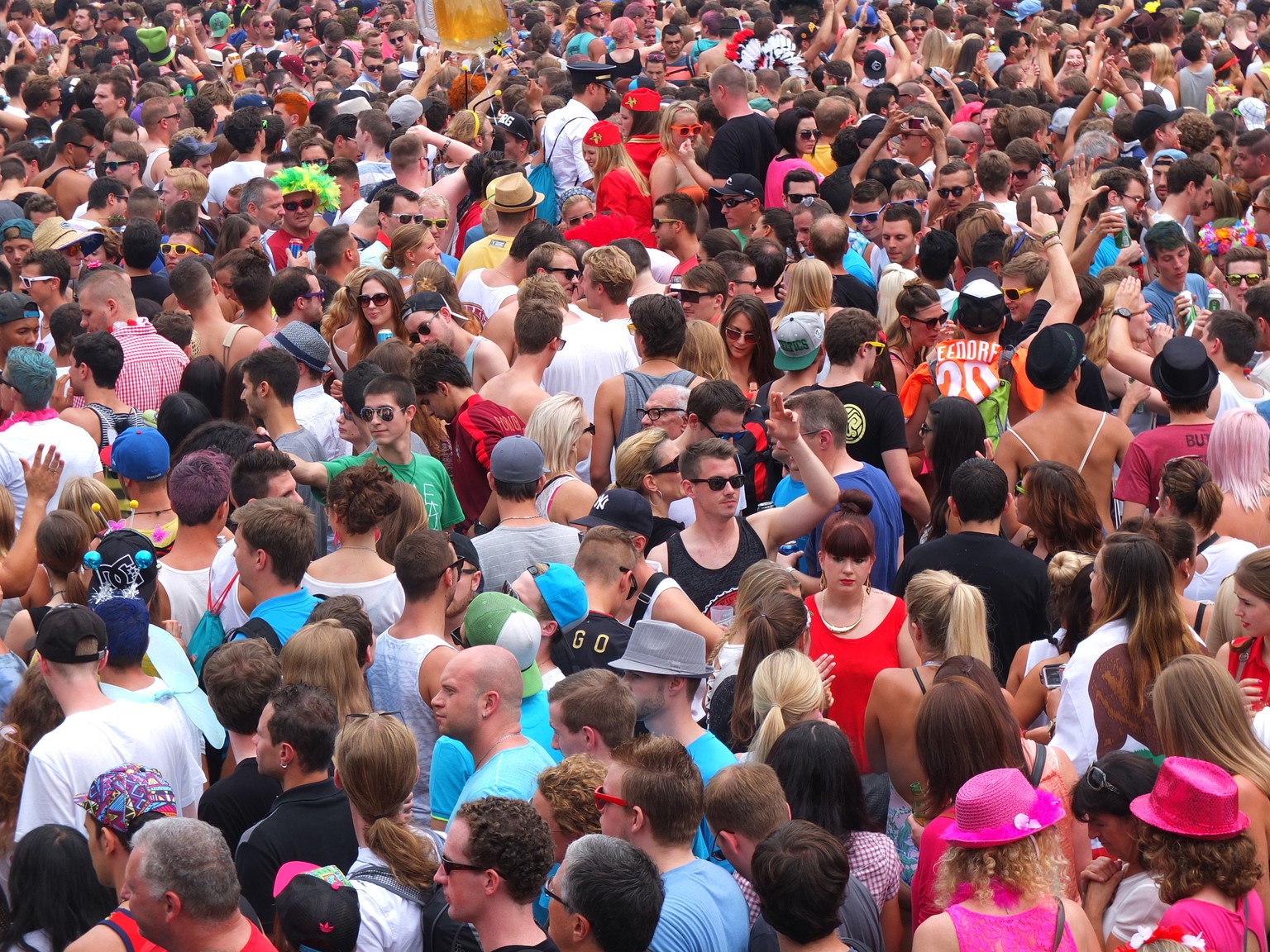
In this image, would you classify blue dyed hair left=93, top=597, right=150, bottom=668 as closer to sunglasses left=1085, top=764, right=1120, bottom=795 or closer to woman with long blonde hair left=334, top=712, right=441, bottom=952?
woman with long blonde hair left=334, top=712, right=441, bottom=952

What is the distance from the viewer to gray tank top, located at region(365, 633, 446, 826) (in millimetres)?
4793

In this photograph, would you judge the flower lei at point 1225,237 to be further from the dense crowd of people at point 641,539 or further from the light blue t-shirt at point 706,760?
the light blue t-shirt at point 706,760

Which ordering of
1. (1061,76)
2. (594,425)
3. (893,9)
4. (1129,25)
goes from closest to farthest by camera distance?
1. (594,425)
2. (1061,76)
3. (1129,25)
4. (893,9)

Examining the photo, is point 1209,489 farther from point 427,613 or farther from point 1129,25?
point 1129,25

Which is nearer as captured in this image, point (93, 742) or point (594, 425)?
point (93, 742)

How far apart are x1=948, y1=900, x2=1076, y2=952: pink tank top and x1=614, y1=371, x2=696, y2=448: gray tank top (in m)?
3.54

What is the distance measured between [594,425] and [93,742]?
3.04m

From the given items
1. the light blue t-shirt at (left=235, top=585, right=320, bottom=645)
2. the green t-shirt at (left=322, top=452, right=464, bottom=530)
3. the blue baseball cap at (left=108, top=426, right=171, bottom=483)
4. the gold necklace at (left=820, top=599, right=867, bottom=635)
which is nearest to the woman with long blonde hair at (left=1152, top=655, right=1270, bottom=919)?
the gold necklace at (left=820, top=599, right=867, bottom=635)

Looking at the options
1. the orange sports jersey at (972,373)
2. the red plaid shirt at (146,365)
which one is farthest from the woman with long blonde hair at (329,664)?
the orange sports jersey at (972,373)

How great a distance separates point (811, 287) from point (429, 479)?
7.29 ft

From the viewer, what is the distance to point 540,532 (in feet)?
18.2

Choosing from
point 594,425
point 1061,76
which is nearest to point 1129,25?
point 1061,76

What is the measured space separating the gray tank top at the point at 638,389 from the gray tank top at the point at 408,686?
195 cm

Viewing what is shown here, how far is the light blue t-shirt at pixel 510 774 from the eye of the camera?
157 inches
